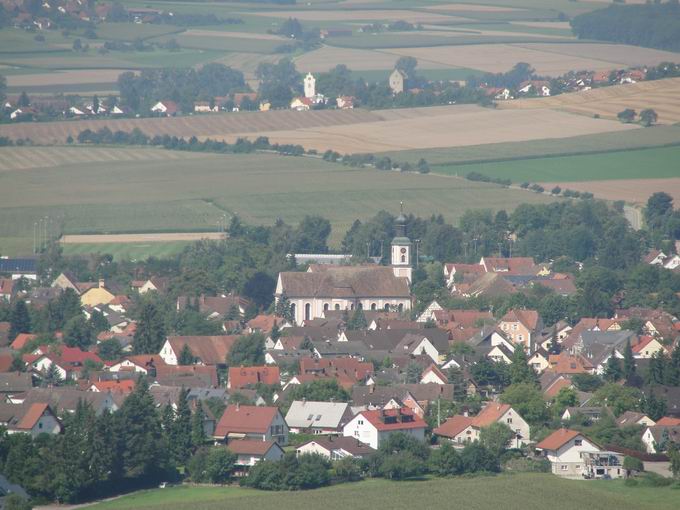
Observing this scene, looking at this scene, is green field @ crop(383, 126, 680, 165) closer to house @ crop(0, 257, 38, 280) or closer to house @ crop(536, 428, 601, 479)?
house @ crop(0, 257, 38, 280)

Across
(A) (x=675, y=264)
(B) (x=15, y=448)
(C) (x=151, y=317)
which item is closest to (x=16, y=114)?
(A) (x=675, y=264)

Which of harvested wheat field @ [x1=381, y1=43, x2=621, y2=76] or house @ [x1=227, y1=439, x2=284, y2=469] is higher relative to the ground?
house @ [x1=227, y1=439, x2=284, y2=469]

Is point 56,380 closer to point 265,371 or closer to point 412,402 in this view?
point 265,371

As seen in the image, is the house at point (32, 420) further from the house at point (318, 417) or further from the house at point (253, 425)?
the house at point (318, 417)

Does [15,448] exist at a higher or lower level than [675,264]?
higher

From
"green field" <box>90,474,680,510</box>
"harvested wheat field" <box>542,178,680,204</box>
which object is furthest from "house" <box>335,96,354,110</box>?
"green field" <box>90,474,680,510</box>

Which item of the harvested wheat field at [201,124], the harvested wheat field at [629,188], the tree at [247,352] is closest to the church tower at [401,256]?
the tree at [247,352]

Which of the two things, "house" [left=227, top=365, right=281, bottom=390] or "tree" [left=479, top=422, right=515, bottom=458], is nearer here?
"tree" [left=479, top=422, right=515, bottom=458]
